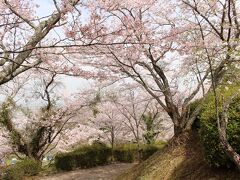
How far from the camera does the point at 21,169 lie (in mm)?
16734

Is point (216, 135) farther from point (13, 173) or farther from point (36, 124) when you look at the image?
point (36, 124)

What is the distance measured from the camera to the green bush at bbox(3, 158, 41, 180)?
15.6 metres

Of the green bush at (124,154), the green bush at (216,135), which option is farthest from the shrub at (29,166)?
the green bush at (216,135)

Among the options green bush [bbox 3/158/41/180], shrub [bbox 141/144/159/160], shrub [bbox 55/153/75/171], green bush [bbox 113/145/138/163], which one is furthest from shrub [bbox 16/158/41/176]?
shrub [bbox 141/144/159/160]

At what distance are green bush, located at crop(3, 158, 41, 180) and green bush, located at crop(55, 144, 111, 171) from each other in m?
1.97

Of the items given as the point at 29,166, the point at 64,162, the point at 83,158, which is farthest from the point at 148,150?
the point at 29,166

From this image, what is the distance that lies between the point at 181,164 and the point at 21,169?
9.78 metres

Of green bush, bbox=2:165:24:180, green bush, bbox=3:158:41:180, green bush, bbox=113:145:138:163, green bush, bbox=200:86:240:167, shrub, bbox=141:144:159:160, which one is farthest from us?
green bush, bbox=113:145:138:163

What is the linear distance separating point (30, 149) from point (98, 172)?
462 centimetres

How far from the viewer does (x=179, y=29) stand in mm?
10648

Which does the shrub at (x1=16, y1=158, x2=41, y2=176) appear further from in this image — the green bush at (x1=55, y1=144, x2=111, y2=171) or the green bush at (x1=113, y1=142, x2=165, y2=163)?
the green bush at (x1=113, y1=142, x2=165, y2=163)

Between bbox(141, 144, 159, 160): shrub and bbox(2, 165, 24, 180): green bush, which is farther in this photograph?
bbox(141, 144, 159, 160): shrub

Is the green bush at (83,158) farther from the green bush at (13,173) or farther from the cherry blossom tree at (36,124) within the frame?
the green bush at (13,173)

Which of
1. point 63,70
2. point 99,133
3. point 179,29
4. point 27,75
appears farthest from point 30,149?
point 63,70
